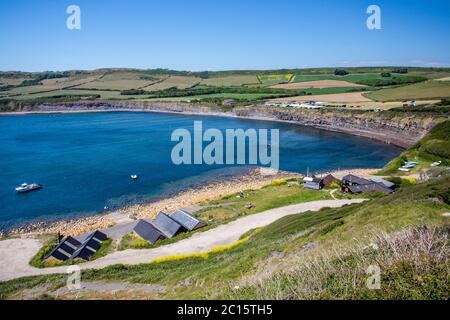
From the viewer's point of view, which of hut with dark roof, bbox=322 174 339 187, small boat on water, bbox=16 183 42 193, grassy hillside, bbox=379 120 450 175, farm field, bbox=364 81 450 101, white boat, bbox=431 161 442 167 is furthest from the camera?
farm field, bbox=364 81 450 101

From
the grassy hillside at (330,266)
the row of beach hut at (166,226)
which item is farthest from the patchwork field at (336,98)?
the grassy hillside at (330,266)

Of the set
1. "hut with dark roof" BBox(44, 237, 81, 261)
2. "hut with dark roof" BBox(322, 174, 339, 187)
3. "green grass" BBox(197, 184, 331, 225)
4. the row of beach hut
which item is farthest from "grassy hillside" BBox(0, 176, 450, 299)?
"hut with dark roof" BBox(322, 174, 339, 187)

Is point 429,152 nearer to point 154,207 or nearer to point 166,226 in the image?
point 154,207

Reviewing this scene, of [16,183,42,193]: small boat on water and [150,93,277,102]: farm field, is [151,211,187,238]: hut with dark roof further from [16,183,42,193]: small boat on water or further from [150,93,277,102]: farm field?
[150,93,277,102]: farm field

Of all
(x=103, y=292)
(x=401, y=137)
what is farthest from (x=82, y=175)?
(x=401, y=137)

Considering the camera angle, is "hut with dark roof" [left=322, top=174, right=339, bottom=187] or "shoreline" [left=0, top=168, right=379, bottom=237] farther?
"hut with dark roof" [left=322, top=174, right=339, bottom=187]

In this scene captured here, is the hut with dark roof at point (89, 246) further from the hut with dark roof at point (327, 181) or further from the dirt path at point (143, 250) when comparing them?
the hut with dark roof at point (327, 181)
